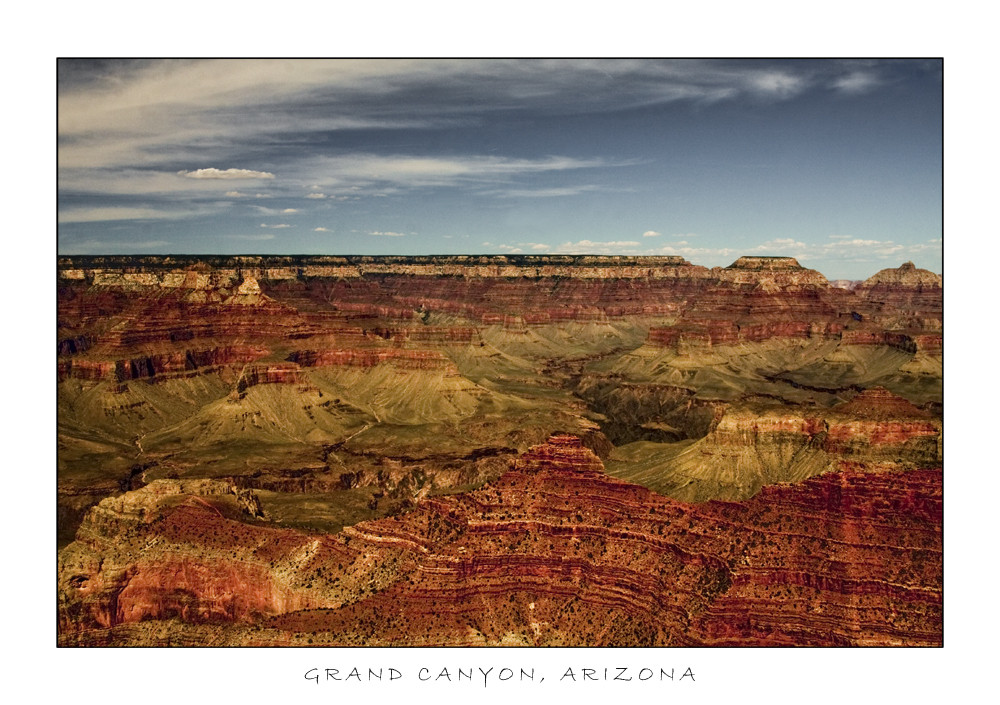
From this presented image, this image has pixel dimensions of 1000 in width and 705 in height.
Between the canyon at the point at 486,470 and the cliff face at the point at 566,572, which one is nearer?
the cliff face at the point at 566,572

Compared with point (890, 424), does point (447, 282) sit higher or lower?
higher

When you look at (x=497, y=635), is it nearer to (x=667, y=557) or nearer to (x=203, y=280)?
(x=667, y=557)

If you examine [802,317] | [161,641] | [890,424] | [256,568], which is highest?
[802,317]

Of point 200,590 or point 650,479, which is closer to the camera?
point 200,590

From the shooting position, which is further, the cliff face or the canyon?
the canyon

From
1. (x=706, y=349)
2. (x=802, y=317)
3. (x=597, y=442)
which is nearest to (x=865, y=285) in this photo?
(x=802, y=317)
